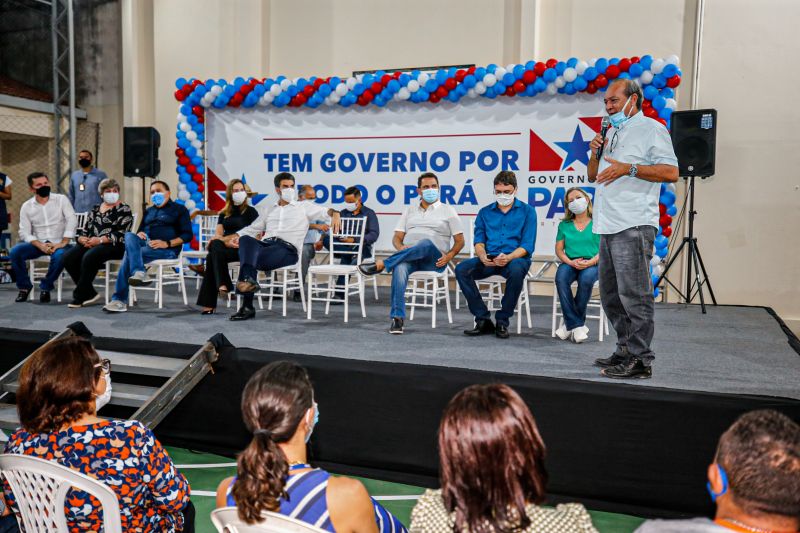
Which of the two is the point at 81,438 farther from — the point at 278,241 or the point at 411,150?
the point at 411,150

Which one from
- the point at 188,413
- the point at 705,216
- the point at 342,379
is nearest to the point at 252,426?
the point at 342,379

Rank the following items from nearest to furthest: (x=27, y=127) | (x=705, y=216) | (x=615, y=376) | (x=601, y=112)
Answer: (x=615, y=376), (x=601, y=112), (x=705, y=216), (x=27, y=127)

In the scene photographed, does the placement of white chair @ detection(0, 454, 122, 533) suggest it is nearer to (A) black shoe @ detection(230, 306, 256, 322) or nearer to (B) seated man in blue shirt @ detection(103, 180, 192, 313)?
(A) black shoe @ detection(230, 306, 256, 322)

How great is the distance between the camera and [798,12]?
19.7ft

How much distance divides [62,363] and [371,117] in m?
5.28

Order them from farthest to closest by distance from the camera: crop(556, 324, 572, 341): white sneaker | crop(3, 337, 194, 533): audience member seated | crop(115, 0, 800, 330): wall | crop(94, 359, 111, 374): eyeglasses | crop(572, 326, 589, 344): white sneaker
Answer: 1. crop(115, 0, 800, 330): wall
2. crop(556, 324, 572, 341): white sneaker
3. crop(572, 326, 589, 344): white sneaker
4. crop(94, 359, 111, 374): eyeglasses
5. crop(3, 337, 194, 533): audience member seated

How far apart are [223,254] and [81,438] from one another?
3.42m

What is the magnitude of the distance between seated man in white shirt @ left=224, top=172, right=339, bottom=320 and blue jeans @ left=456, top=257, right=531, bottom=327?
52.6 inches

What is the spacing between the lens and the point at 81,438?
1439 mm

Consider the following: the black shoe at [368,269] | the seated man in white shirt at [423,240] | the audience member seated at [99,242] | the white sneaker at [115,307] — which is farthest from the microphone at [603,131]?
the audience member seated at [99,242]

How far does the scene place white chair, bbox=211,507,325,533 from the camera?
107 centimetres

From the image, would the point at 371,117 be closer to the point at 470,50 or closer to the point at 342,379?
the point at 470,50

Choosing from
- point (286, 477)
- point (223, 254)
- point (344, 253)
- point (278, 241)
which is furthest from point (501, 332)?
point (286, 477)

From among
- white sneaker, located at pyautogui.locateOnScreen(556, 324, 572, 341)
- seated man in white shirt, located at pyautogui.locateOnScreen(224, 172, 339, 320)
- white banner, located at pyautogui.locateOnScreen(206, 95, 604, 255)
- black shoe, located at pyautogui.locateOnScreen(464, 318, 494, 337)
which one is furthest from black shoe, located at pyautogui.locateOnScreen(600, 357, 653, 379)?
white banner, located at pyautogui.locateOnScreen(206, 95, 604, 255)
